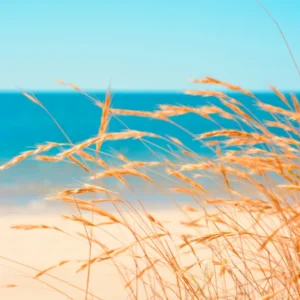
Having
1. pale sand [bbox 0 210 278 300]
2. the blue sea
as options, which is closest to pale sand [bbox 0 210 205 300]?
pale sand [bbox 0 210 278 300]

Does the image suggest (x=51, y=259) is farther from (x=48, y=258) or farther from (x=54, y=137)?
(x=54, y=137)

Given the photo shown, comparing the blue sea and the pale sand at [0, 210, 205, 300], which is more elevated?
the blue sea

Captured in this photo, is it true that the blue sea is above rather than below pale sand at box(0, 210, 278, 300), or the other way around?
above

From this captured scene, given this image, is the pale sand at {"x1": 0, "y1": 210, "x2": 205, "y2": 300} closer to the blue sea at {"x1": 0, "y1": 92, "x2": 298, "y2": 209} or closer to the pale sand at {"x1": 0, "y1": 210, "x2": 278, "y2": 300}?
the pale sand at {"x1": 0, "y1": 210, "x2": 278, "y2": 300}

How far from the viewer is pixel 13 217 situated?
324 inches

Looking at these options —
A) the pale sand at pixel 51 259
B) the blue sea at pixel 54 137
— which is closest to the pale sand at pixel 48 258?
the pale sand at pixel 51 259

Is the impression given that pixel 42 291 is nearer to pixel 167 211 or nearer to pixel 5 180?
pixel 167 211

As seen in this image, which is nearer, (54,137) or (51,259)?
(51,259)

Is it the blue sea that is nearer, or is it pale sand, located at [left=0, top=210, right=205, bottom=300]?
pale sand, located at [left=0, top=210, right=205, bottom=300]

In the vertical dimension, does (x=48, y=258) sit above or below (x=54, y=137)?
below

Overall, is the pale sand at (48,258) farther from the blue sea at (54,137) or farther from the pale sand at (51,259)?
the blue sea at (54,137)

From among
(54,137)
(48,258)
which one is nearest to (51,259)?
(48,258)

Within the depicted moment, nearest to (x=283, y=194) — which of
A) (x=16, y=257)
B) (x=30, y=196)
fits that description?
(x=16, y=257)

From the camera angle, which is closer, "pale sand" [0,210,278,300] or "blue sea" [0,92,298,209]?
"pale sand" [0,210,278,300]
